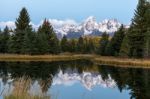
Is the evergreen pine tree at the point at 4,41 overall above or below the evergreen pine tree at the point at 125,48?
above

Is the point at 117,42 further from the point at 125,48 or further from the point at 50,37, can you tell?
the point at 50,37

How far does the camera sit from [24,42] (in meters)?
89.4

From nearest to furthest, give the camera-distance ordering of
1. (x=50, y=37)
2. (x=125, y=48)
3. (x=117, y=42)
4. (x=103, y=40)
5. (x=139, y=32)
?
(x=125, y=48)
(x=139, y=32)
(x=117, y=42)
(x=50, y=37)
(x=103, y=40)

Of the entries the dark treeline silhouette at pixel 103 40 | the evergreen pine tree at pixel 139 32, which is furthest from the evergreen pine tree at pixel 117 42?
the evergreen pine tree at pixel 139 32

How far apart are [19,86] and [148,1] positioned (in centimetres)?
7255

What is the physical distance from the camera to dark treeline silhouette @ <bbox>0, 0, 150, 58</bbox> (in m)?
80.1

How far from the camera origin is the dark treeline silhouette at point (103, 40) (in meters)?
80.1

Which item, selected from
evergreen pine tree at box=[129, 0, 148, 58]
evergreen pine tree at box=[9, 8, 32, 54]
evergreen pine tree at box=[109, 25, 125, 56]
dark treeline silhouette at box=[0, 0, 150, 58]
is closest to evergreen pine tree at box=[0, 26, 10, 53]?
dark treeline silhouette at box=[0, 0, 150, 58]

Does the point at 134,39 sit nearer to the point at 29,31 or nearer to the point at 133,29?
Result: the point at 133,29

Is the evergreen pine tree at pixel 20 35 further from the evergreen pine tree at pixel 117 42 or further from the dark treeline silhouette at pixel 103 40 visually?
the evergreen pine tree at pixel 117 42

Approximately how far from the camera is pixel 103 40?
360 feet

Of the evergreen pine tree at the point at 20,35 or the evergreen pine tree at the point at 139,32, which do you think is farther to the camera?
the evergreen pine tree at the point at 20,35

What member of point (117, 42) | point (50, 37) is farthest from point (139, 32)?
point (50, 37)

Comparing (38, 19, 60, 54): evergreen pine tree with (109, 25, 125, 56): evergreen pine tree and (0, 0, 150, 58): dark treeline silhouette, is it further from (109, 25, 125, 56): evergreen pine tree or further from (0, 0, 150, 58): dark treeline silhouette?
(109, 25, 125, 56): evergreen pine tree
